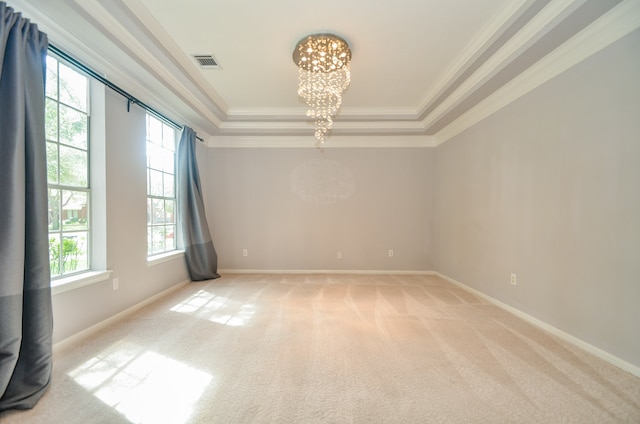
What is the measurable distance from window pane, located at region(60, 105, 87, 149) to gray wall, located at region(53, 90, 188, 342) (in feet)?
0.59

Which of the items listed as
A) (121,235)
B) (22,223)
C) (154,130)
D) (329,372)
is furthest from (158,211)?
(329,372)

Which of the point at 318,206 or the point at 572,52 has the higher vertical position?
the point at 572,52

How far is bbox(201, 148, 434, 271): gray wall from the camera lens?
185 inches

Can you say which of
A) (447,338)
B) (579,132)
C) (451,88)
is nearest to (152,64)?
(451,88)

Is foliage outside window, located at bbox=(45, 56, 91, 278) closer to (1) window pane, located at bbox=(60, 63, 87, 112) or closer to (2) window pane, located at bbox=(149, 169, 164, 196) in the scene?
(1) window pane, located at bbox=(60, 63, 87, 112)

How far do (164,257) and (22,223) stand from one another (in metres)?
1.92

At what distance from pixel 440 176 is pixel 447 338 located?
3029 millimetres

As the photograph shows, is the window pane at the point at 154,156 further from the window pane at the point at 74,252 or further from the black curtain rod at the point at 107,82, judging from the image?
the window pane at the point at 74,252

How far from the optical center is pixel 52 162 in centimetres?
210

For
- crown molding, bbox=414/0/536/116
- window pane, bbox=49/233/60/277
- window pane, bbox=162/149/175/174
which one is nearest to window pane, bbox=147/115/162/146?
window pane, bbox=162/149/175/174

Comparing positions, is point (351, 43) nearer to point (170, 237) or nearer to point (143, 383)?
point (143, 383)

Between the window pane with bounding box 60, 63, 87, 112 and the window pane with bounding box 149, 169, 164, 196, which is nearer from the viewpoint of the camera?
the window pane with bounding box 60, 63, 87, 112

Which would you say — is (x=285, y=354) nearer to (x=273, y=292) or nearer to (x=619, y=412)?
(x=273, y=292)

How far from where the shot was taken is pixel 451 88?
3109 millimetres
